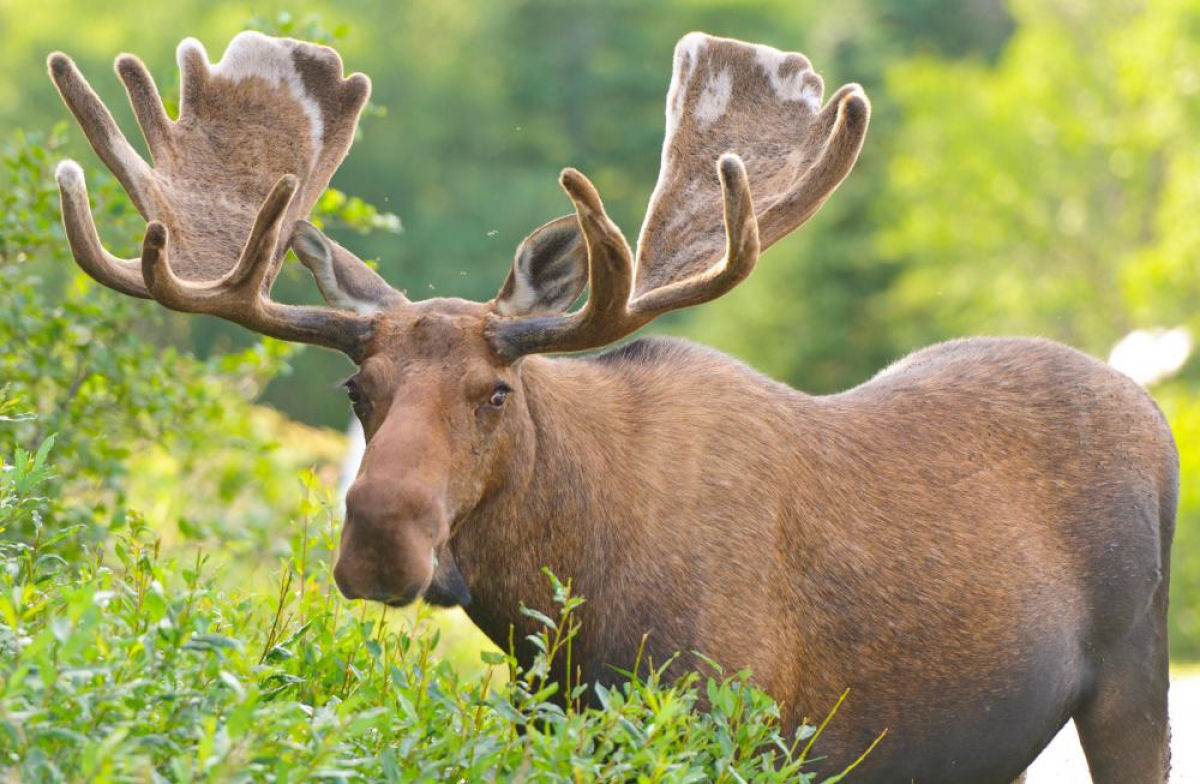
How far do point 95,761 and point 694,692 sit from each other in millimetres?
1644

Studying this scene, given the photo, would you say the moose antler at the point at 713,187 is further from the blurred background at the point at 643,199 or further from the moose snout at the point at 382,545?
the blurred background at the point at 643,199

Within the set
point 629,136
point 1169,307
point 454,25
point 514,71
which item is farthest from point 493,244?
point 1169,307

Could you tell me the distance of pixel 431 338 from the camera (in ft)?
18.2

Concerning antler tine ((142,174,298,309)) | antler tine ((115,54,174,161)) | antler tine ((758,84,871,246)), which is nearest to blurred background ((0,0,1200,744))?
antler tine ((115,54,174,161))

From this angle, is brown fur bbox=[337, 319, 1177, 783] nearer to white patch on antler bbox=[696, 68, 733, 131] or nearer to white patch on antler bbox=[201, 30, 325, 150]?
white patch on antler bbox=[696, 68, 733, 131]

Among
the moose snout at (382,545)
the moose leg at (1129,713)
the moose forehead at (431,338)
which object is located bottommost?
the moose leg at (1129,713)

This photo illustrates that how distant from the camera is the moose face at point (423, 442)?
5.08 m

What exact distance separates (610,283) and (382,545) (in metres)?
1.05

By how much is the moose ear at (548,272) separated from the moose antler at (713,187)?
0.12 meters

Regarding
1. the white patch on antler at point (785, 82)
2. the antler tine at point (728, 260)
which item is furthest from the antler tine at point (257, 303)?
the white patch on antler at point (785, 82)

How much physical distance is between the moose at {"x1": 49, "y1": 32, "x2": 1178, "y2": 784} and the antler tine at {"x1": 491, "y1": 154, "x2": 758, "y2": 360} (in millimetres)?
11

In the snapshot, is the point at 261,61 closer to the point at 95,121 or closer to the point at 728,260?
the point at 95,121

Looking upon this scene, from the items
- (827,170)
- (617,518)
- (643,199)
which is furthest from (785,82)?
(643,199)

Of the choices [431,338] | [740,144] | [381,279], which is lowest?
[431,338]
